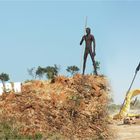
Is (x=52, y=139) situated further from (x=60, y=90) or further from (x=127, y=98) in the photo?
(x=127, y=98)

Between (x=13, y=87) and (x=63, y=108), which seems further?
(x=13, y=87)

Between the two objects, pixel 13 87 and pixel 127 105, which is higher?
pixel 127 105

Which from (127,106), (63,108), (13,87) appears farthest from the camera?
(127,106)

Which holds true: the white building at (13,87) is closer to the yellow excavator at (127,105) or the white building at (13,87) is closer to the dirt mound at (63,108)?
the dirt mound at (63,108)

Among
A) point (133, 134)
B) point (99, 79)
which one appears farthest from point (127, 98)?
point (99, 79)

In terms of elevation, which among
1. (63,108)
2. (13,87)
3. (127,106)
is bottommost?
(63,108)

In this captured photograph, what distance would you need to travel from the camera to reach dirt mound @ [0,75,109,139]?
1296 centimetres

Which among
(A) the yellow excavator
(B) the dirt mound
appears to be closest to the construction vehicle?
(A) the yellow excavator

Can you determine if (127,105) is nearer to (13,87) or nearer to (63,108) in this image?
(13,87)

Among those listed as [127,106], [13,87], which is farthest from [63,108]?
[127,106]

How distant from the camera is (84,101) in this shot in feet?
44.9

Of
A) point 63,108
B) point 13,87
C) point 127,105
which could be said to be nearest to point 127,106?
point 127,105

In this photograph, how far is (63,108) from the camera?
524 inches

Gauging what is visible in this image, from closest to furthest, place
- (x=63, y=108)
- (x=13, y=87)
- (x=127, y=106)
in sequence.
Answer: (x=63, y=108) < (x=13, y=87) < (x=127, y=106)
